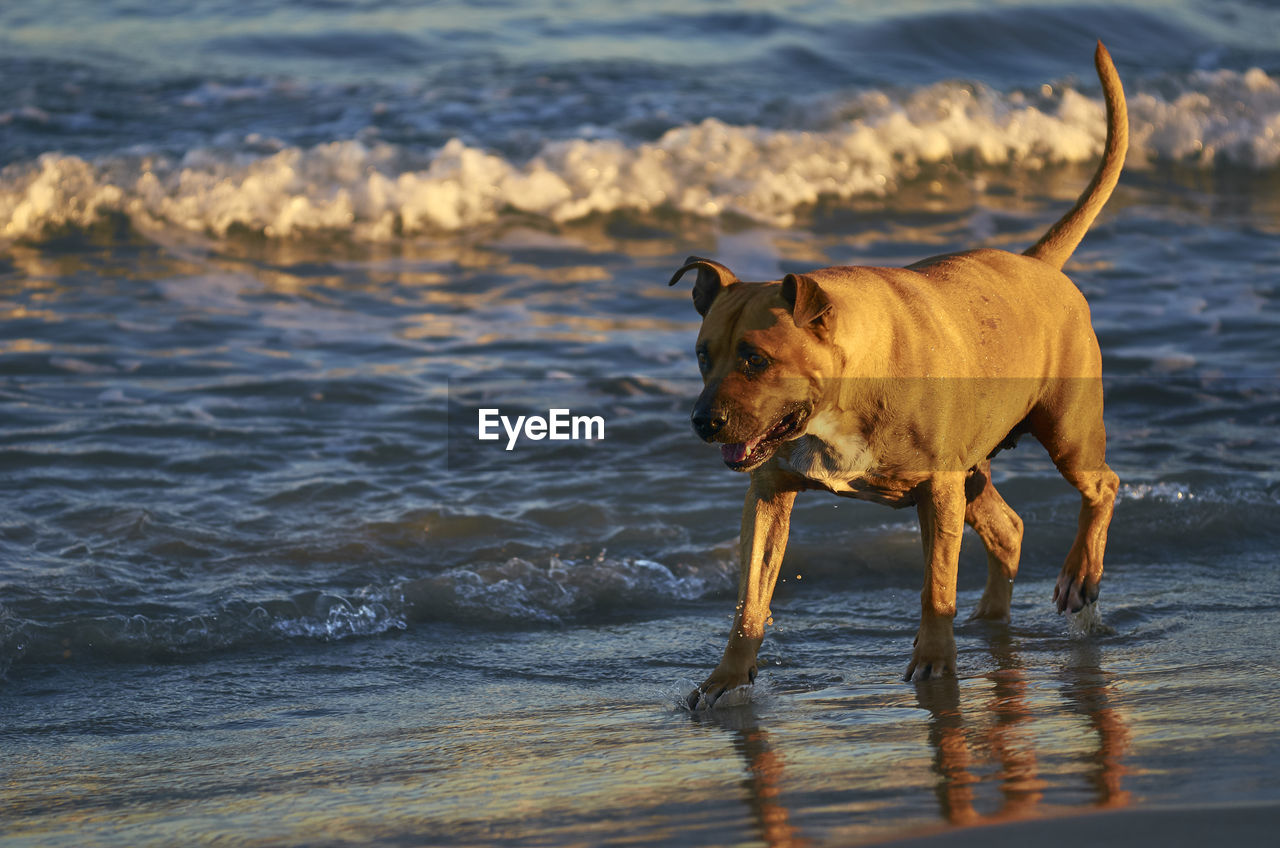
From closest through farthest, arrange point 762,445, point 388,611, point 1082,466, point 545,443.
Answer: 1. point 762,445
2. point 1082,466
3. point 388,611
4. point 545,443

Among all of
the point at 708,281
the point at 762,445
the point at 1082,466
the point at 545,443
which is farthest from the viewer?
the point at 545,443

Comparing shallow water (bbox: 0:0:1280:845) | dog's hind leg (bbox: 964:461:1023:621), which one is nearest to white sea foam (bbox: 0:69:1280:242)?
shallow water (bbox: 0:0:1280:845)

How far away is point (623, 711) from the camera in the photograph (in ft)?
16.7

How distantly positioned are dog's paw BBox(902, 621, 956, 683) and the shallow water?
124mm

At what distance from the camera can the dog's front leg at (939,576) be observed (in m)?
5.24

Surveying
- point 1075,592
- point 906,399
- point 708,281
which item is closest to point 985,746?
Result: point 906,399

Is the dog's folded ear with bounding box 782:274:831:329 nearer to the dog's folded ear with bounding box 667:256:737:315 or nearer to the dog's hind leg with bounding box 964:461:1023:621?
the dog's folded ear with bounding box 667:256:737:315

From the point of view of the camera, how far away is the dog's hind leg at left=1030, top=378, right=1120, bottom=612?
19.6 feet

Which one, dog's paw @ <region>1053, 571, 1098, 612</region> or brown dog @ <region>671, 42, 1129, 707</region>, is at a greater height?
brown dog @ <region>671, 42, 1129, 707</region>

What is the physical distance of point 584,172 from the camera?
598 inches

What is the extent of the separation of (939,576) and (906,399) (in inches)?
26.7

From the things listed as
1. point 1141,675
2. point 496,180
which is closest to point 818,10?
point 496,180

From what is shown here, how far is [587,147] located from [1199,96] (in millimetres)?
8015

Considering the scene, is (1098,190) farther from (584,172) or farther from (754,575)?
(584,172)
